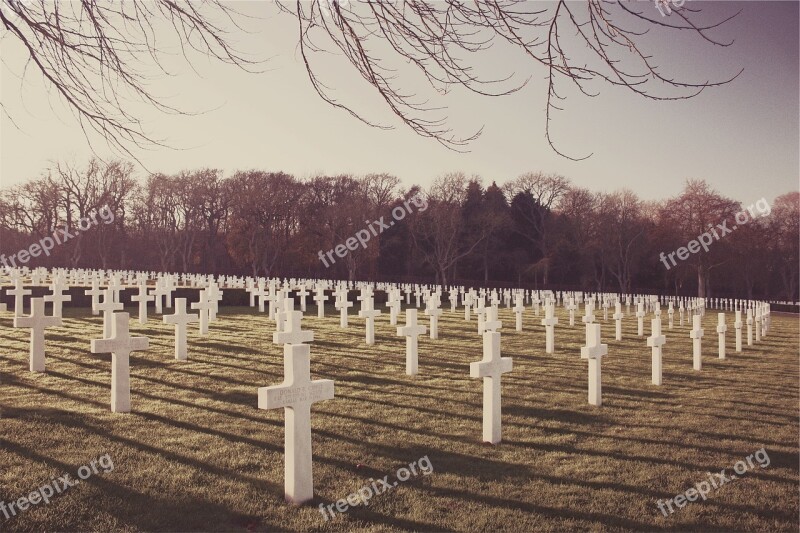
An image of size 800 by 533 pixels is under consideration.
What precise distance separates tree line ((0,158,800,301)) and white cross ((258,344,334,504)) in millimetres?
37911

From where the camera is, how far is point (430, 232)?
4622 centimetres

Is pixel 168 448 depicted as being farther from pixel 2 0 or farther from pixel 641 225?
pixel 641 225

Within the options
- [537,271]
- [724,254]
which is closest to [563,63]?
[724,254]

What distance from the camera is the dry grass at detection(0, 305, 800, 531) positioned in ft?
13.2

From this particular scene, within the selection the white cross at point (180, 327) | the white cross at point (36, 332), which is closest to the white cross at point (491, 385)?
the white cross at point (180, 327)

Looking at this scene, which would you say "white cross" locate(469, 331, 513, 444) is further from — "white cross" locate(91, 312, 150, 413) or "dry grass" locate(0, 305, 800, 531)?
"white cross" locate(91, 312, 150, 413)

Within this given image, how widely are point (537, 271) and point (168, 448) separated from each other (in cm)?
4558

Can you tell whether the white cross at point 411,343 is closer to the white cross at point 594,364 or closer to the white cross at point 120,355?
the white cross at point 594,364

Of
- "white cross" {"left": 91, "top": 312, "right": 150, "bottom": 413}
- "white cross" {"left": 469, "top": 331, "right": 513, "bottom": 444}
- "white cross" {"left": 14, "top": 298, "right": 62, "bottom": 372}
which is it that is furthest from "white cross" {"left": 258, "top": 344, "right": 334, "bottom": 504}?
"white cross" {"left": 14, "top": 298, "right": 62, "bottom": 372}

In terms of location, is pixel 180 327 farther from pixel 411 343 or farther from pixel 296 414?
pixel 296 414

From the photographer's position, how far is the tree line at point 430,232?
4247cm

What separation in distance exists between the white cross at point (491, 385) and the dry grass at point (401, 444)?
186mm

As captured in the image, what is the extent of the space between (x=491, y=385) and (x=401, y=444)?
3.54ft

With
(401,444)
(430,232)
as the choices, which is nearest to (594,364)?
(401,444)
